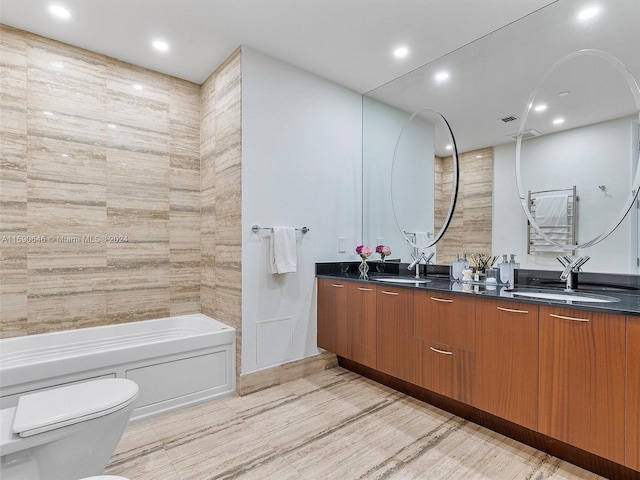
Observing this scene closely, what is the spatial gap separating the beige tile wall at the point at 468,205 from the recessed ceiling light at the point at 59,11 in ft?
9.40

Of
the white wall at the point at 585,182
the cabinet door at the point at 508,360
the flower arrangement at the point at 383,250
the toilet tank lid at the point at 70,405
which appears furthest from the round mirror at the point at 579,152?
the toilet tank lid at the point at 70,405

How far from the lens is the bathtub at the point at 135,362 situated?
75.9 inches

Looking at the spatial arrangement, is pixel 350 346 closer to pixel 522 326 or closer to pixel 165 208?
pixel 522 326

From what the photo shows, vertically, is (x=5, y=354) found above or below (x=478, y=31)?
below

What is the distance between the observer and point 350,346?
2734mm

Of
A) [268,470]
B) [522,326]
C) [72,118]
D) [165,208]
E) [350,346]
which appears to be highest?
[72,118]

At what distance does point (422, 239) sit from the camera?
293cm

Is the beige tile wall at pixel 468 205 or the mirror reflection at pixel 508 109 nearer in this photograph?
the mirror reflection at pixel 508 109

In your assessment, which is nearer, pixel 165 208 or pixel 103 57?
pixel 103 57

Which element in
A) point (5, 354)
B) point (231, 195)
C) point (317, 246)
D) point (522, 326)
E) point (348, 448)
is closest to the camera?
point (522, 326)

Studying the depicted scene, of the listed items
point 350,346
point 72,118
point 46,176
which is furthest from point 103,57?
point 350,346

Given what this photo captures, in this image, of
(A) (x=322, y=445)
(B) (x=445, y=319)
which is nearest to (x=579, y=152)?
(B) (x=445, y=319)

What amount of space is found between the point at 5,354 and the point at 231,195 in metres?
1.87

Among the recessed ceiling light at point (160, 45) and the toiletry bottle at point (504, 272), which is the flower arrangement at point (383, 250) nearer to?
the toiletry bottle at point (504, 272)
